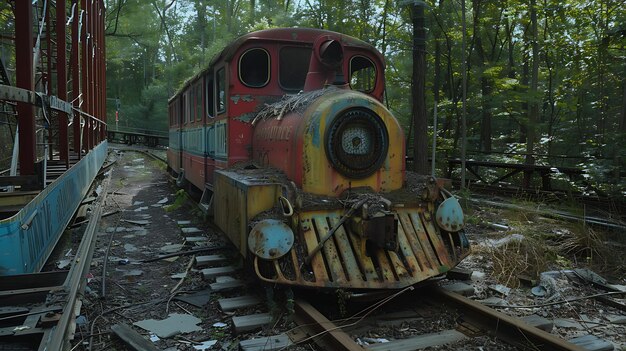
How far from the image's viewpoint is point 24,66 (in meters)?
4.85

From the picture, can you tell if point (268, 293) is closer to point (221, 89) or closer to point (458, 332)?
point (458, 332)

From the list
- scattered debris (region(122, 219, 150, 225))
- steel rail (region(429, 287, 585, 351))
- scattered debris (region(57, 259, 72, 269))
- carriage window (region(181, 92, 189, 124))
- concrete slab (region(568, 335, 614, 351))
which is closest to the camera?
steel rail (region(429, 287, 585, 351))

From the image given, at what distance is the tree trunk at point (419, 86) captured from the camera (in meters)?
8.08

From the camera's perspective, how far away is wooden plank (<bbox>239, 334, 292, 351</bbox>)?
324cm

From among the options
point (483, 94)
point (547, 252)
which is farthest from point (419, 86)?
point (483, 94)

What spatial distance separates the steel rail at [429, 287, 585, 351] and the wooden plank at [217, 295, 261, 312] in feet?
6.01

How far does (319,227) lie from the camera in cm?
412

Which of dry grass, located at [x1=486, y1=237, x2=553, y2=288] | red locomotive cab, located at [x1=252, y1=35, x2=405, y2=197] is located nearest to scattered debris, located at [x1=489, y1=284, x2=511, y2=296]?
dry grass, located at [x1=486, y1=237, x2=553, y2=288]

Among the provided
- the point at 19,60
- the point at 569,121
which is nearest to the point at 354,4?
the point at 569,121

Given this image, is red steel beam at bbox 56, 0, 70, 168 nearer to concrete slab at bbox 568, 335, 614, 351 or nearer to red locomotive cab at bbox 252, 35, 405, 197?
red locomotive cab at bbox 252, 35, 405, 197

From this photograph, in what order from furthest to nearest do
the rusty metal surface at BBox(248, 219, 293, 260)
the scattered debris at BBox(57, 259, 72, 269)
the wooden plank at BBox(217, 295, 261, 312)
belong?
the scattered debris at BBox(57, 259, 72, 269) < the wooden plank at BBox(217, 295, 261, 312) < the rusty metal surface at BBox(248, 219, 293, 260)

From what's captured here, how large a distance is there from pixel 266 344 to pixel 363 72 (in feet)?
14.0

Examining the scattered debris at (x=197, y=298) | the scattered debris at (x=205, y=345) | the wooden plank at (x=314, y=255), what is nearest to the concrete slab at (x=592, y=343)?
the wooden plank at (x=314, y=255)

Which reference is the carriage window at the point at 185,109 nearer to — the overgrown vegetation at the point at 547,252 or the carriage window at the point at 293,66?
the carriage window at the point at 293,66
